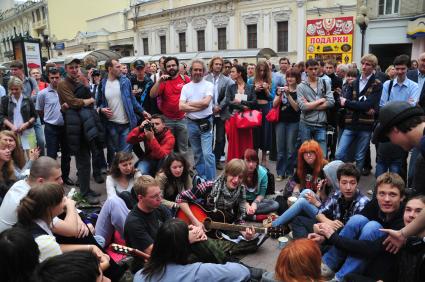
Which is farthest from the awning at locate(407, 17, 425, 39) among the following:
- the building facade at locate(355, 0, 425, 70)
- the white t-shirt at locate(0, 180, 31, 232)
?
the white t-shirt at locate(0, 180, 31, 232)

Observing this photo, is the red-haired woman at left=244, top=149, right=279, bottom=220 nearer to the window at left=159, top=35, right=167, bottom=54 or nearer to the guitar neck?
the guitar neck

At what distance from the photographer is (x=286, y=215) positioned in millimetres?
3980

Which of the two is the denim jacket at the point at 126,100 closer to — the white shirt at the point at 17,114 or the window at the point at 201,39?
the white shirt at the point at 17,114

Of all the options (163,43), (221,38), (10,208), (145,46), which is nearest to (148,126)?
(10,208)

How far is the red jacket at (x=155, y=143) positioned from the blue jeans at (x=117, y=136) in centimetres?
55

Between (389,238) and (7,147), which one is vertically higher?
(7,147)

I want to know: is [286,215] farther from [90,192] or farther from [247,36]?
[247,36]

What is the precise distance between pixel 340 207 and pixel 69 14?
170 ft

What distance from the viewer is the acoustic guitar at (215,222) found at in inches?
148

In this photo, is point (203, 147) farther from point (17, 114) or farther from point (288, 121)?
point (17, 114)

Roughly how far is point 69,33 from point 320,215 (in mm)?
50858

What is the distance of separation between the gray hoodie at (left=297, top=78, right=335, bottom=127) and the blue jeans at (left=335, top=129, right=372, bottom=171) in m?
0.39

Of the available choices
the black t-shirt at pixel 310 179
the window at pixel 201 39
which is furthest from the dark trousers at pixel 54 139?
the window at pixel 201 39

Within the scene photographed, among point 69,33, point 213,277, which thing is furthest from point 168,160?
point 69,33
